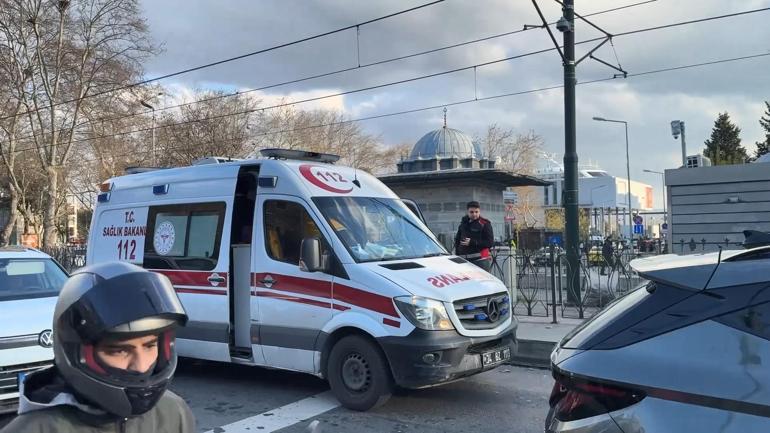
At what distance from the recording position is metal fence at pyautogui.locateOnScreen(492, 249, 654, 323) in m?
11.3

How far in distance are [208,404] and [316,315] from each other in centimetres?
154

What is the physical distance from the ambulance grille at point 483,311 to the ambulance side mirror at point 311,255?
1413mm

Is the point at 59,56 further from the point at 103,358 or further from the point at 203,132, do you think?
the point at 103,358

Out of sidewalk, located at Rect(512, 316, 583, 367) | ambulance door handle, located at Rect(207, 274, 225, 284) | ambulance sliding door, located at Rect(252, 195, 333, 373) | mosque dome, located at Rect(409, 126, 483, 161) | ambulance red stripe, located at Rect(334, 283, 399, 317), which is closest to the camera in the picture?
ambulance red stripe, located at Rect(334, 283, 399, 317)

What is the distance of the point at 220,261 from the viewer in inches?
291

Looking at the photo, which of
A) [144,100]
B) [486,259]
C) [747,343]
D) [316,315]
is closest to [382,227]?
[316,315]

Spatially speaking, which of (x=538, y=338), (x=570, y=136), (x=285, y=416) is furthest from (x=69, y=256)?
(x=285, y=416)

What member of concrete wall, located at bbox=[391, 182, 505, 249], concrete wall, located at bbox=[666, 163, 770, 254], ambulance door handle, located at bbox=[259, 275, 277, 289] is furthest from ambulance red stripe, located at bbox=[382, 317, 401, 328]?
concrete wall, located at bbox=[391, 182, 505, 249]

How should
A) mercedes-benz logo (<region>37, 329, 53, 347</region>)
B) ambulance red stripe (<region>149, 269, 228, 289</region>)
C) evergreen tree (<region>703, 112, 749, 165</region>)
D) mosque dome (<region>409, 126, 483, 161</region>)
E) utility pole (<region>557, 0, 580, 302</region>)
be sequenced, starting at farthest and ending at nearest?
evergreen tree (<region>703, 112, 749, 165</region>), mosque dome (<region>409, 126, 483, 161</region>), utility pole (<region>557, 0, 580, 302</region>), ambulance red stripe (<region>149, 269, 228, 289</region>), mercedes-benz logo (<region>37, 329, 53, 347</region>)

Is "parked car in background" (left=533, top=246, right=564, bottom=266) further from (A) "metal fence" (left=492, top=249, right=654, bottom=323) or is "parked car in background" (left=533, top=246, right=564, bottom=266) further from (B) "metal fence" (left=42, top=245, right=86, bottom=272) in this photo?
(B) "metal fence" (left=42, top=245, right=86, bottom=272)

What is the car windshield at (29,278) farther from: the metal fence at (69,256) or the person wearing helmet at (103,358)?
the metal fence at (69,256)

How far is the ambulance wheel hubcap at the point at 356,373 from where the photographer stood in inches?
239

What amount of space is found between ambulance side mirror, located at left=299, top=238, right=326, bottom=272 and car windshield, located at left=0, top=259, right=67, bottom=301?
2.91m

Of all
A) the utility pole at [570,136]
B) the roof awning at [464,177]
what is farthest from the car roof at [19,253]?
the roof awning at [464,177]
